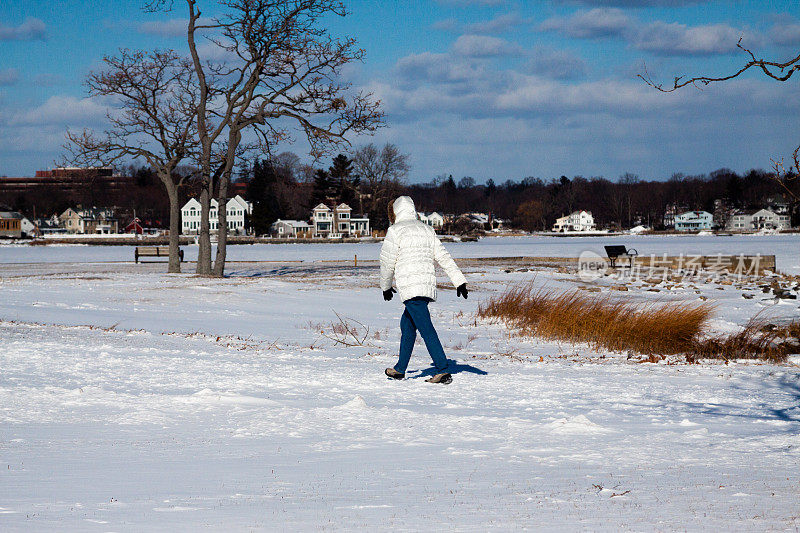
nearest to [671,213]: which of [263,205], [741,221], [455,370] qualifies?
[741,221]

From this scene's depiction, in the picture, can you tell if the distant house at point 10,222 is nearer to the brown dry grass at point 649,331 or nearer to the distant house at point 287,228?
the distant house at point 287,228

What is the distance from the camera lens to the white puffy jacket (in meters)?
8.30

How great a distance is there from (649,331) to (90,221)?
155669 mm

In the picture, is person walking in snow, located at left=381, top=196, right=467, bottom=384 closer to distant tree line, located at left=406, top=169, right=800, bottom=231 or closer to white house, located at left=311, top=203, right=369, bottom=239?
white house, located at left=311, top=203, right=369, bottom=239

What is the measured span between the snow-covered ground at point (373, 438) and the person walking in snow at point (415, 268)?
1.92 feet

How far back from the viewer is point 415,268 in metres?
8.31

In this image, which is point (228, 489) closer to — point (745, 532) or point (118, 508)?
point (118, 508)

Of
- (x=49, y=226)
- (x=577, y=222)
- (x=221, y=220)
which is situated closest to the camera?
(x=221, y=220)

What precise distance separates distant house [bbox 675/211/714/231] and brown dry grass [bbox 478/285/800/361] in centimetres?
16969

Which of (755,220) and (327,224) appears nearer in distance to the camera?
(327,224)

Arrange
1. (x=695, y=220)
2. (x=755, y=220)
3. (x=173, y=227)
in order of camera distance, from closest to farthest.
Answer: (x=173, y=227) < (x=755, y=220) < (x=695, y=220)

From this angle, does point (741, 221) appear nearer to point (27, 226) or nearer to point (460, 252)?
point (460, 252)

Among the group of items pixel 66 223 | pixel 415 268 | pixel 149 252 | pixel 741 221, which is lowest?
pixel 149 252

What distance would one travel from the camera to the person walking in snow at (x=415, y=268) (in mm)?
8305
